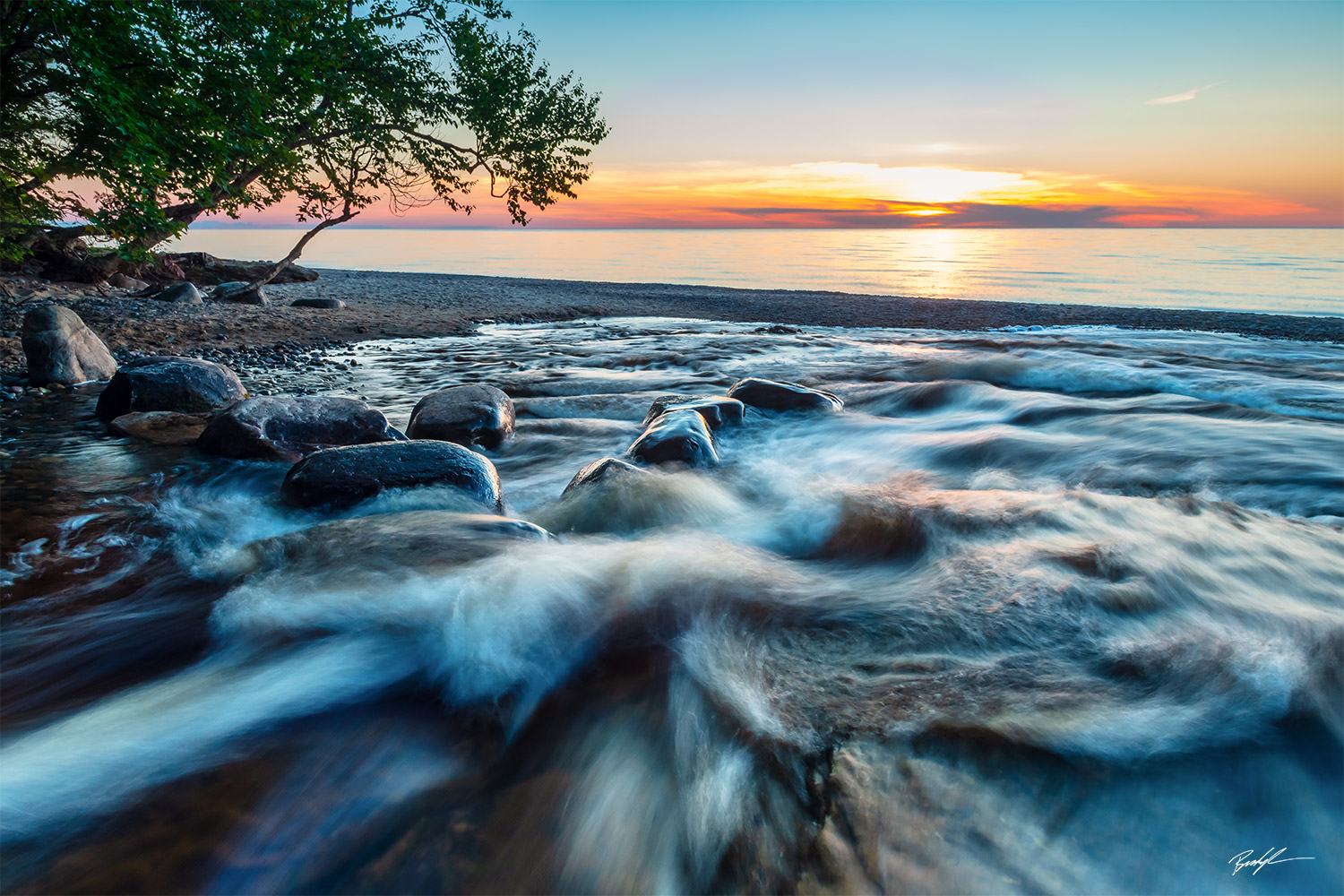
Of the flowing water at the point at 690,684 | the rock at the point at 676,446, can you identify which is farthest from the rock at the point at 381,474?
the rock at the point at 676,446

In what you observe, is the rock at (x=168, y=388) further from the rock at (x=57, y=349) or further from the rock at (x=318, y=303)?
the rock at (x=318, y=303)

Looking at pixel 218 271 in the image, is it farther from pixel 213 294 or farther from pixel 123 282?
pixel 213 294

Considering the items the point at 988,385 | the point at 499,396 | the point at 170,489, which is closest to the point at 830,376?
the point at 988,385

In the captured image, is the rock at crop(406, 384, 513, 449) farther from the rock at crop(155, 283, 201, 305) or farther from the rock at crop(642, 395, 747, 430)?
the rock at crop(155, 283, 201, 305)

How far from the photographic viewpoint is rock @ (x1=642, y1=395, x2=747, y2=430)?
6.04m

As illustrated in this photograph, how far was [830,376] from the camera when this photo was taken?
8844 millimetres

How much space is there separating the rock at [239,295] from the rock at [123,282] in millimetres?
1646

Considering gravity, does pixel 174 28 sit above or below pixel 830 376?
above

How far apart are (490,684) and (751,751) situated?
0.97 metres

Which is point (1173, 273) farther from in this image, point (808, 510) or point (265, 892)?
point (265, 892)

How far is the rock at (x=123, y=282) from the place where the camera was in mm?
14570

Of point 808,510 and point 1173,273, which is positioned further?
point 1173,273

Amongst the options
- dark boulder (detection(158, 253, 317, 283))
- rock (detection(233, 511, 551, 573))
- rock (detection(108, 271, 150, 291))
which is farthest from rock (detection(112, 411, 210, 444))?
dark boulder (detection(158, 253, 317, 283))
